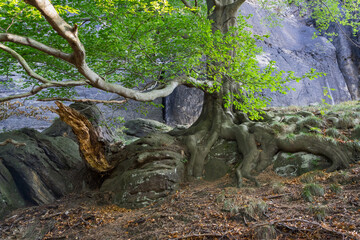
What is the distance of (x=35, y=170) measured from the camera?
7.88 m

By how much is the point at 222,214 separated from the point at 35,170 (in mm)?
5904

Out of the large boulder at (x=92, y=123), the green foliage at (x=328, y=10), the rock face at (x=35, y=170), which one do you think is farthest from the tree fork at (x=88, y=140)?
the green foliage at (x=328, y=10)

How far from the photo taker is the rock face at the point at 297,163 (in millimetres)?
6644

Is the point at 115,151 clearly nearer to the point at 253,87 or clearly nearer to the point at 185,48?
the point at 185,48

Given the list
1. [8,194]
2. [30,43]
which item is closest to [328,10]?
[30,43]

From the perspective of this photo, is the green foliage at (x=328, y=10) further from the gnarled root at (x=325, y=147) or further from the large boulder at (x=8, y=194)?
the large boulder at (x=8, y=194)

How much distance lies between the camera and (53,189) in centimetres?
797

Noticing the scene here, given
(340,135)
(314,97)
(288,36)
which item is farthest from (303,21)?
(340,135)

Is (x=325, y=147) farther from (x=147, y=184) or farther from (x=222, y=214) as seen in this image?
(x=147, y=184)

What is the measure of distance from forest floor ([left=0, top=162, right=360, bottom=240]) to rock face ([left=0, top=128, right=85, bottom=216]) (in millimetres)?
539

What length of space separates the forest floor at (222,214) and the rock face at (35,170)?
0.54m

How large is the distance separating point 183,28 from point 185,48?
545 millimetres

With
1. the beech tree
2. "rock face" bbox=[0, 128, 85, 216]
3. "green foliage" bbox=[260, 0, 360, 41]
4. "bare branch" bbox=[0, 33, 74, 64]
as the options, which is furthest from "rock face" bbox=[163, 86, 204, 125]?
"bare branch" bbox=[0, 33, 74, 64]

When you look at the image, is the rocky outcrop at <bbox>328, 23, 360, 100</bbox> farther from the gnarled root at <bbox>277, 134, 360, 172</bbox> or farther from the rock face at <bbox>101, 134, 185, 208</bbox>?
the rock face at <bbox>101, 134, 185, 208</bbox>
